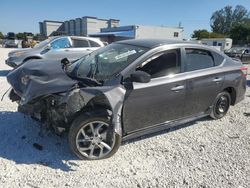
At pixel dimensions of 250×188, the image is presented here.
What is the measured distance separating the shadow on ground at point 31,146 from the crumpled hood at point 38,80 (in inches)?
29.0

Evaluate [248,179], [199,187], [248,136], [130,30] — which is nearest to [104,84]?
[199,187]

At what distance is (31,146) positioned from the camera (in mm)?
3512

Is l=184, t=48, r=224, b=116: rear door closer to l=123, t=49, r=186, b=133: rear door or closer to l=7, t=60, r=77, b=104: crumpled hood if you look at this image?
l=123, t=49, r=186, b=133: rear door

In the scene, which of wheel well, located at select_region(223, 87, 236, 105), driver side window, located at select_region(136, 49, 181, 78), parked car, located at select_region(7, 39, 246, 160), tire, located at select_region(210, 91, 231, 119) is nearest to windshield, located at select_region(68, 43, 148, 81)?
parked car, located at select_region(7, 39, 246, 160)

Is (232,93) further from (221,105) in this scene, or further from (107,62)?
(107,62)

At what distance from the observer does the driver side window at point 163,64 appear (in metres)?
3.49

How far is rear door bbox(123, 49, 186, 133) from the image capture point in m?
3.30

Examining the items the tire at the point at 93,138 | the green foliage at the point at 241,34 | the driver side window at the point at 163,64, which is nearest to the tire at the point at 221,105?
the driver side window at the point at 163,64

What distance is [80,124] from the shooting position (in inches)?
121

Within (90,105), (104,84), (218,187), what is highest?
(104,84)

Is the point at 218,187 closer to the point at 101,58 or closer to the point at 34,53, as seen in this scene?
the point at 101,58

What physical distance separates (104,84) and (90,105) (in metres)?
0.35

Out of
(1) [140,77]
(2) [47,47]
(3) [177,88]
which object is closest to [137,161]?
(1) [140,77]

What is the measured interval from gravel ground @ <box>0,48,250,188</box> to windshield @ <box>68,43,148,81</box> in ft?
3.74
